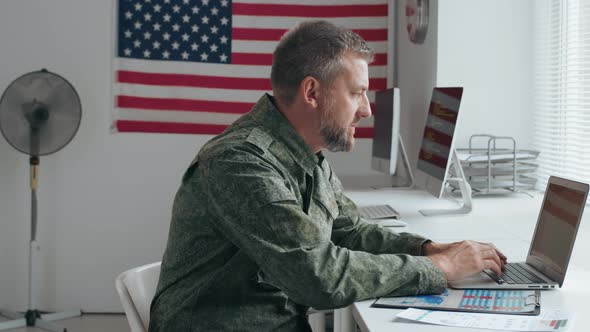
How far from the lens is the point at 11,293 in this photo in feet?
15.1

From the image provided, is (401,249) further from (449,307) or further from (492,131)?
(492,131)

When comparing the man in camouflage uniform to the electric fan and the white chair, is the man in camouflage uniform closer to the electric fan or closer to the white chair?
the white chair

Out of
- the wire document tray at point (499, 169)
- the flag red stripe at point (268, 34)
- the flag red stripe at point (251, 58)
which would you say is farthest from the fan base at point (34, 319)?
the wire document tray at point (499, 169)

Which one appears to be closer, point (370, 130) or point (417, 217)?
point (417, 217)

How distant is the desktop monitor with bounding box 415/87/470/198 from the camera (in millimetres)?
2781

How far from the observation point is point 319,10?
4.61 m

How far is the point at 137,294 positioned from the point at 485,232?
126 centimetres

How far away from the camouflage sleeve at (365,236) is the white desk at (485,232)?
0.18 m

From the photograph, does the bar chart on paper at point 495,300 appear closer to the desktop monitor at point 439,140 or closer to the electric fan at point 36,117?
the desktop monitor at point 439,140

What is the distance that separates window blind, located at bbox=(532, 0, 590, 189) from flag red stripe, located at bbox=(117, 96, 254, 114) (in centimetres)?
179

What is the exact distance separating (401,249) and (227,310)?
53cm

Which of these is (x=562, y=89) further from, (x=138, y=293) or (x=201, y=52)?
(x=138, y=293)

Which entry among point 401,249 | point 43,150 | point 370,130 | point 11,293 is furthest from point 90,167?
point 401,249

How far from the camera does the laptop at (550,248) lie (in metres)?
1.61
